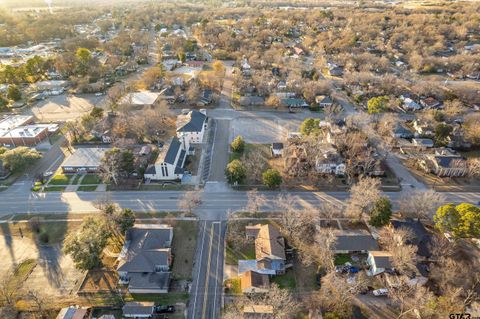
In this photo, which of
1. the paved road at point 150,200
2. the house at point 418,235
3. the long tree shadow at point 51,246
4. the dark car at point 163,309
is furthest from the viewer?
the paved road at point 150,200

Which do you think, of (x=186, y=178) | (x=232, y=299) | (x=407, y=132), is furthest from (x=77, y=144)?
(x=407, y=132)

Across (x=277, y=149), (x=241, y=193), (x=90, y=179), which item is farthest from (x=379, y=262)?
(x=90, y=179)

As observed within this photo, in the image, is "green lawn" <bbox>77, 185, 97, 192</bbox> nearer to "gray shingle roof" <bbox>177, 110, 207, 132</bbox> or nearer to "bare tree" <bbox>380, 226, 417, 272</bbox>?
"gray shingle roof" <bbox>177, 110, 207, 132</bbox>

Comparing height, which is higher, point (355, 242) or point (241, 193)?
point (241, 193)

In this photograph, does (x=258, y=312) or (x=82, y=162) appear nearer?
(x=258, y=312)

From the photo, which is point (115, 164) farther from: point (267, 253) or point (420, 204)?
point (420, 204)

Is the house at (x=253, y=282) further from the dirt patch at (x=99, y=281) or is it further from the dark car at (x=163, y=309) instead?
the dirt patch at (x=99, y=281)

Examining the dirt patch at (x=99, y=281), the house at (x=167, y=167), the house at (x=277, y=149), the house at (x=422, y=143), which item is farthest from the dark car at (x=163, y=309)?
the house at (x=422, y=143)
